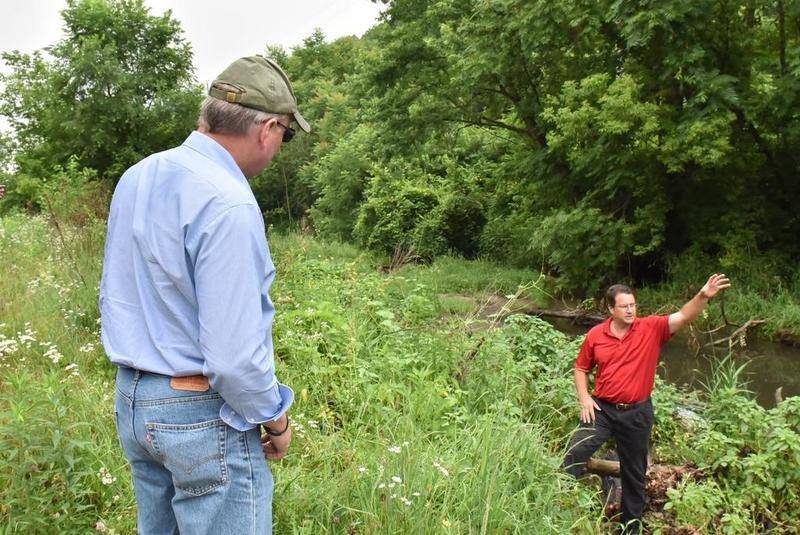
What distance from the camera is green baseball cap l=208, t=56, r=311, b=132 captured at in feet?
5.94

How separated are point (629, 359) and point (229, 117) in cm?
364

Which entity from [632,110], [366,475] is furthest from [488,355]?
[632,110]

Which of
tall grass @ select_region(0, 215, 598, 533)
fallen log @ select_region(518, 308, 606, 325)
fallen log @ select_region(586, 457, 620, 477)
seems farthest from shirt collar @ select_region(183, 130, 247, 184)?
fallen log @ select_region(518, 308, 606, 325)

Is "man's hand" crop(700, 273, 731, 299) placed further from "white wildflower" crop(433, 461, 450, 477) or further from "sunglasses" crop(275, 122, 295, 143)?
"sunglasses" crop(275, 122, 295, 143)

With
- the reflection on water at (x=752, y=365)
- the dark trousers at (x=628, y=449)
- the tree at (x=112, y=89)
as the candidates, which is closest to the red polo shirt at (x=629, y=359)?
the dark trousers at (x=628, y=449)

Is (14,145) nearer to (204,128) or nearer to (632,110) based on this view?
(632,110)

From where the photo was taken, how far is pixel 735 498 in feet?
15.5

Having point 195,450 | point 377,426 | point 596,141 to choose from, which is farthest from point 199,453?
point 596,141

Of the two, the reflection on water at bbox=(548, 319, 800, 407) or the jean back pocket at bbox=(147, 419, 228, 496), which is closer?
the jean back pocket at bbox=(147, 419, 228, 496)

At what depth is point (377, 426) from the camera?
3.78m

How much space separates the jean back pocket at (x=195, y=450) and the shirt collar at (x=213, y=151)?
26.4 inches

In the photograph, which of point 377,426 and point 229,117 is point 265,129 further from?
point 377,426

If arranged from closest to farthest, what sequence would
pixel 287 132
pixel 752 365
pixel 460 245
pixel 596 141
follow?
1. pixel 287 132
2. pixel 752 365
3. pixel 596 141
4. pixel 460 245

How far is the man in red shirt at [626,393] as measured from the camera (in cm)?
453
